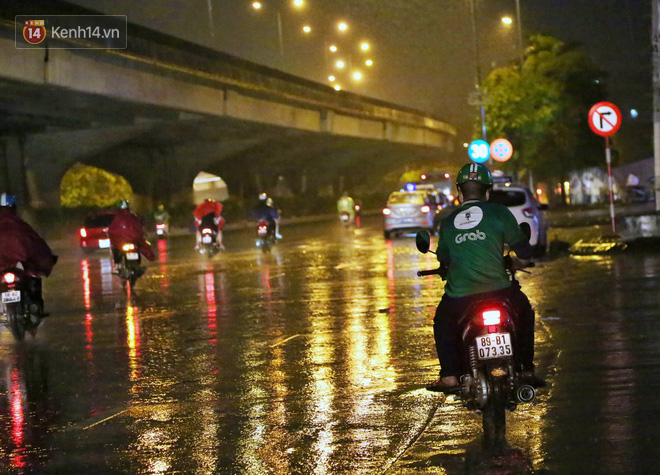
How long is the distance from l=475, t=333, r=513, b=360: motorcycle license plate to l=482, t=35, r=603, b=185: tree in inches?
1657

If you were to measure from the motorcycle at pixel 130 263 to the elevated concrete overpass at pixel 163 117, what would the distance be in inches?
605

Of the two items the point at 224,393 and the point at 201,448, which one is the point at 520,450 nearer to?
the point at 201,448

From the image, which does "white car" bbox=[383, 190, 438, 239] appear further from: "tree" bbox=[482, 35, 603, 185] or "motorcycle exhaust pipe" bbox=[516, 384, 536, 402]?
"motorcycle exhaust pipe" bbox=[516, 384, 536, 402]

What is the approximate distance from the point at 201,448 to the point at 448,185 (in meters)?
56.7

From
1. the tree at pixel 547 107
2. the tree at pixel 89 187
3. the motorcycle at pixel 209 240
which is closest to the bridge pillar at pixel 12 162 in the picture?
the tree at pixel 89 187

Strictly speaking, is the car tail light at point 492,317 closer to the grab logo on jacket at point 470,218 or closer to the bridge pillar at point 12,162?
the grab logo on jacket at point 470,218

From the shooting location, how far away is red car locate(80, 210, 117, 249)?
36156 millimetres

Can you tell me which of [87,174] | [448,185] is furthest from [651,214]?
[87,174]

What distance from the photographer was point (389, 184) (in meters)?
112

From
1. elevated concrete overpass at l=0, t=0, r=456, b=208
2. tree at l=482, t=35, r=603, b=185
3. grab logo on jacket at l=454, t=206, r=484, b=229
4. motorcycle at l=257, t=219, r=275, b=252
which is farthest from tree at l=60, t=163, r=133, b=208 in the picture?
grab logo on jacket at l=454, t=206, r=484, b=229

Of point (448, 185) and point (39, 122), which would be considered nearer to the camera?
point (39, 122)

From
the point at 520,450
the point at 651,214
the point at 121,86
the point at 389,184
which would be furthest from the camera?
the point at 389,184

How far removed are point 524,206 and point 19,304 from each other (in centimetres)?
1323

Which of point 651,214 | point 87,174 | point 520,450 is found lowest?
point 520,450
